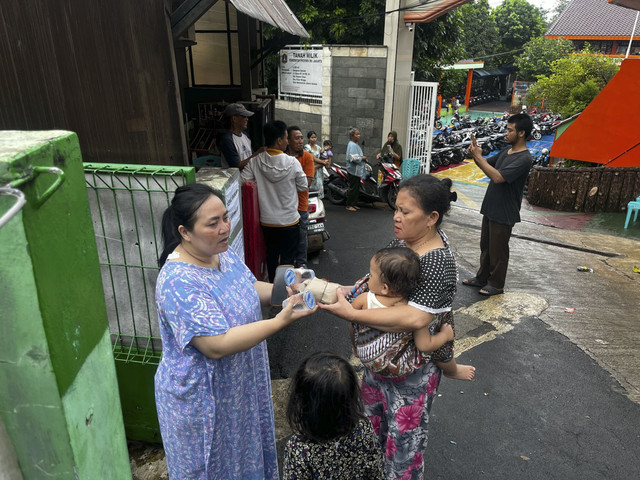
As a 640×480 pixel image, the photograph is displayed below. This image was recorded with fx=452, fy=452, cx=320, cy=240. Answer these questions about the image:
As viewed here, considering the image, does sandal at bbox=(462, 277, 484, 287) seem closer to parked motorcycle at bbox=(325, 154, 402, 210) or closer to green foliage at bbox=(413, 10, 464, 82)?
parked motorcycle at bbox=(325, 154, 402, 210)

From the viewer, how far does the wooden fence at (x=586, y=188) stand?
32.1 feet

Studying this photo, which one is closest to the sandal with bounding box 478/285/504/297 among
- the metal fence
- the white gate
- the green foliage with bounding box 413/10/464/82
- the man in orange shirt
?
the man in orange shirt

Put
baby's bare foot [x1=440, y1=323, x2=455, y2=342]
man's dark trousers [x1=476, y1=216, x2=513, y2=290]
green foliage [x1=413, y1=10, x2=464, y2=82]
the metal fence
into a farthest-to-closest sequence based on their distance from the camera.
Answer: green foliage [x1=413, y1=10, x2=464, y2=82], man's dark trousers [x1=476, y1=216, x2=513, y2=290], the metal fence, baby's bare foot [x1=440, y1=323, x2=455, y2=342]

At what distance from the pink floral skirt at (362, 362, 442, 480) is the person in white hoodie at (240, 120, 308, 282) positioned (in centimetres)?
247

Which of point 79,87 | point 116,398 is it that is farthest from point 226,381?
point 79,87

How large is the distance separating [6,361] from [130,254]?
1226mm

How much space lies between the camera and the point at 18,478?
4.31 feet

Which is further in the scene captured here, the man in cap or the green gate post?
the man in cap

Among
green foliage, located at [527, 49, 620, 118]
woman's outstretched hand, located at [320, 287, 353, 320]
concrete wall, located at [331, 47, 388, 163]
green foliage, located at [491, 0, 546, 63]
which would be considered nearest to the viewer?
woman's outstretched hand, located at [320, 287, 353, 320]

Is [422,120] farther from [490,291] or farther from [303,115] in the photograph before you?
[490,291]

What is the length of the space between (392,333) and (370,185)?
24.4ft

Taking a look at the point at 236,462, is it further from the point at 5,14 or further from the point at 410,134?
the point at 410,134

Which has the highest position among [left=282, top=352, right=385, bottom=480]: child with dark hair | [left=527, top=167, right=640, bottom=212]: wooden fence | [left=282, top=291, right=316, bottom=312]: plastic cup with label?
[left=282, top=291, right=316, bottom=312]: plastic cup with label

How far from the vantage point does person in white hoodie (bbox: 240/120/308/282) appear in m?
4.36
